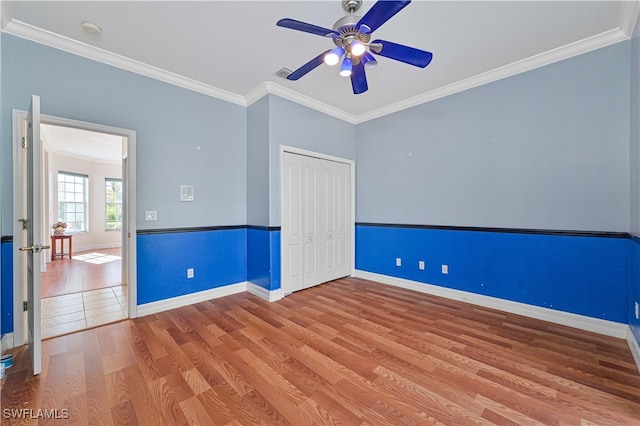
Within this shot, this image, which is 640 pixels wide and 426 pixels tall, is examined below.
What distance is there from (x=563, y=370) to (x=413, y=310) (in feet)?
4.51

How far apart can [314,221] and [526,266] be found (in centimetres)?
271

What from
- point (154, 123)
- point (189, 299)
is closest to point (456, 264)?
point (189, 299)

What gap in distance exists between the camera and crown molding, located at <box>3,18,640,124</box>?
2372 millimetres

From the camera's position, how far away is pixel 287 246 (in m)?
3.74

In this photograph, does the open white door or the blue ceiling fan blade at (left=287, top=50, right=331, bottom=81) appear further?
the blue ceiling fan blade at (left=287, top=50, right=331, bottom=81)

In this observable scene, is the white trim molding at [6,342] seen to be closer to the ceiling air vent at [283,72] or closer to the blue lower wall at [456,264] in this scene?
the blue lower wall at [456,264]

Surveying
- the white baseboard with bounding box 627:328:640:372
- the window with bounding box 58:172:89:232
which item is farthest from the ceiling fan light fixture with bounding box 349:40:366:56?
the window with bounding box 58:172:89:232

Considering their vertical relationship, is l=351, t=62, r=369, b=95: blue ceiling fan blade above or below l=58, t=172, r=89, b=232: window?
above

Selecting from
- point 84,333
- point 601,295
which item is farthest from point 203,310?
point 601,295

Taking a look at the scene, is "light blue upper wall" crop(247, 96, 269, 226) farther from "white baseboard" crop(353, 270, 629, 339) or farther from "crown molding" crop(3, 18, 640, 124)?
"white baseboard" crop(353, 270, 629, 339)

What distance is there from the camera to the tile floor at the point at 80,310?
2.72 m

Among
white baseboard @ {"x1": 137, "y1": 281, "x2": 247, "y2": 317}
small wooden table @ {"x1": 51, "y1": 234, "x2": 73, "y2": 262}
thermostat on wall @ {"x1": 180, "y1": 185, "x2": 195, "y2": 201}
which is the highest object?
thermostat on wall @ {"x1": 180, "y1": 185, "x2": 195, "y2": 201}

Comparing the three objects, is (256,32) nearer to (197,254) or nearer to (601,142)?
(197,254)

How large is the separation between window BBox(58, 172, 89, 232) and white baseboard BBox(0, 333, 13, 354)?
649 cm
